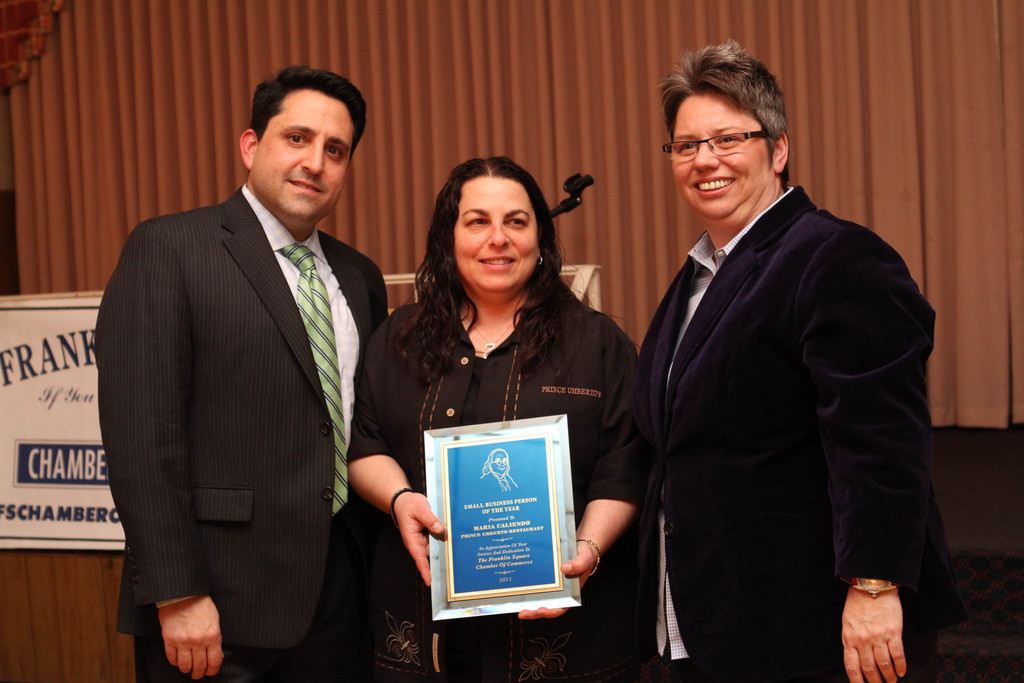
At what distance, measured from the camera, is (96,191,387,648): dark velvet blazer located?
66.2 inches

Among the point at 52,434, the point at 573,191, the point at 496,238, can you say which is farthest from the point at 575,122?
the point at 496,238

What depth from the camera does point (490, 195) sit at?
5.98 ft

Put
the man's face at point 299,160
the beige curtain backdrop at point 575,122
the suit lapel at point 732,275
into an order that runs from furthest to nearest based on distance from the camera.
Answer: the beige curtain backdrop at point 575,122, the man's face at point 299,160, the suit lapel at point 732,275

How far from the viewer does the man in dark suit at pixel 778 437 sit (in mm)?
1350

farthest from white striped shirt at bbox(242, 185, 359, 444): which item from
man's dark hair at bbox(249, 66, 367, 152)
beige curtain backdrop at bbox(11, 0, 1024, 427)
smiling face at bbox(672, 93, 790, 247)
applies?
beige curtain backdrop at bbox(11, 0, 1024, 427)

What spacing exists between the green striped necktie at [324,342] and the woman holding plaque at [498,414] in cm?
4

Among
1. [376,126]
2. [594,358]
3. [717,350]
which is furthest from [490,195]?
[376,126]

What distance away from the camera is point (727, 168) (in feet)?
5.31

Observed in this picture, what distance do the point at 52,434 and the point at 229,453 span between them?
1.66 meters

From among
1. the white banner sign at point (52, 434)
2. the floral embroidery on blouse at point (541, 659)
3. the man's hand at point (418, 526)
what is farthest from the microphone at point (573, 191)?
the white banner sign at point (52, 434)

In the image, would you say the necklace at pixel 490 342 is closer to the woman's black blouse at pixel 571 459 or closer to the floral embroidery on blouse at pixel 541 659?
the woman's black blouse at pixel 571 459

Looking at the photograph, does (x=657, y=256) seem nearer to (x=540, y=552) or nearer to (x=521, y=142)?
(x=521, y=142)

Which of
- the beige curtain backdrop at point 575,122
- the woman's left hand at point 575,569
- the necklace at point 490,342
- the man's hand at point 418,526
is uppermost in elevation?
the beige curtain backdrop at point 575,122

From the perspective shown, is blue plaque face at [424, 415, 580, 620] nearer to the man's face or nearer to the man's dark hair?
the man's face
